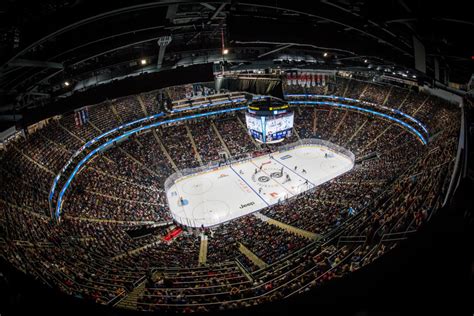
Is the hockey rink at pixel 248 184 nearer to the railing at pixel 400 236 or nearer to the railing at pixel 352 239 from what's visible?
the railing at pixel 352 239

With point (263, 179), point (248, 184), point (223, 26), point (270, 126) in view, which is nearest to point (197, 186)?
point (248, 184)

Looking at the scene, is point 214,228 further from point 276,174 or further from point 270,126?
point 276,174

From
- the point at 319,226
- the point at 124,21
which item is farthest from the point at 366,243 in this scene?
the point at 124,21

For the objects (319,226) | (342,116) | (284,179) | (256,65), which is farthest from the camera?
(342,116)

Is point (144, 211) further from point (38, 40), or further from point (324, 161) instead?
point (324, 161)

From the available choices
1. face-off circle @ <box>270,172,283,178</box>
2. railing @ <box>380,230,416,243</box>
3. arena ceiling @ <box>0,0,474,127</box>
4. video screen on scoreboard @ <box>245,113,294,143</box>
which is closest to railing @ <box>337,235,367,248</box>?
railing @ <box>380,230,416,243</box>

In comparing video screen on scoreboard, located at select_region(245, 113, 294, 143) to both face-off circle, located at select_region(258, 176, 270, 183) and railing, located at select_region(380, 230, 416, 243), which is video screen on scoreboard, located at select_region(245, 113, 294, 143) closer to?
face-off circle, located at select_region(258, 176, 270, 183)
